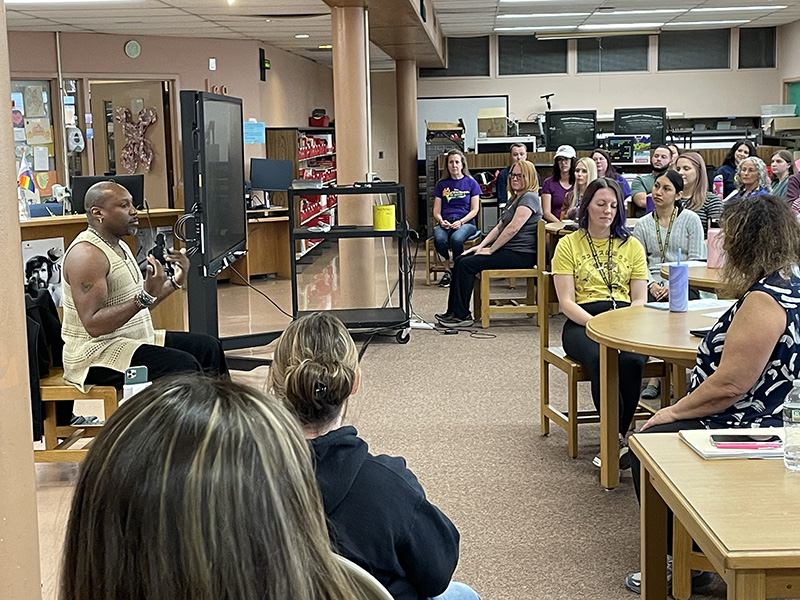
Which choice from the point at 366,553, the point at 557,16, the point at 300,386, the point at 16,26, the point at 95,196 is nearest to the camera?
the point at 366,553

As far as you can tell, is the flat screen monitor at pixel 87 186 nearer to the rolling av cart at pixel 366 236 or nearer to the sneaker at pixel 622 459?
the rolling av cart at pixel 366 236

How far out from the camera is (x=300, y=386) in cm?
201

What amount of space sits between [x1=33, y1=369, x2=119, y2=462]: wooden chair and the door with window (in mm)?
7257

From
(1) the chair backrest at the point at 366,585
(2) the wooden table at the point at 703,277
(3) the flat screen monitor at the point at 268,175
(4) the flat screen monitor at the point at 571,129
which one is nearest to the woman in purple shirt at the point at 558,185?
(4) the flat screen monitor at the point at 571,129

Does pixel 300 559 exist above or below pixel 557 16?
below

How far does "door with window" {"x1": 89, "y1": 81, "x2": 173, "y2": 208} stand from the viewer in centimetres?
1096

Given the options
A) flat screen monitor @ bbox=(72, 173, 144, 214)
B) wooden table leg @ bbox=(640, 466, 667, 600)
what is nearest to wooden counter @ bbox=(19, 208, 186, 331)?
flat screen monitor @ bbox=(72, 173, 144, 214)

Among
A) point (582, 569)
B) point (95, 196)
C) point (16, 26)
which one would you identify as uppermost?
point (16, 26)

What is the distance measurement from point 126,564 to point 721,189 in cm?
791

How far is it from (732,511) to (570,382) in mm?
2352

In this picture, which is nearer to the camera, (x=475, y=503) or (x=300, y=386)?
(x=300, y=386)

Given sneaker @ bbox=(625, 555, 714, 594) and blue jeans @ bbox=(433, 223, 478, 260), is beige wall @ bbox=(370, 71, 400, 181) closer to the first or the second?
blue jeans @ bbox=(433, 223, 478, 260)

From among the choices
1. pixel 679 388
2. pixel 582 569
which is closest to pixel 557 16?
pixel 679 388

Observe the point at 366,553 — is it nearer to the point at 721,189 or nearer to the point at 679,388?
the point at 679,388
